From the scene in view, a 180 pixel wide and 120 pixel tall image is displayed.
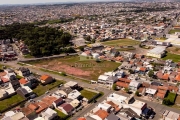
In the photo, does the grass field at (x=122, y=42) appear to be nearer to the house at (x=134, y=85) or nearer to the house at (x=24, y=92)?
the house at (x=134, y=85)

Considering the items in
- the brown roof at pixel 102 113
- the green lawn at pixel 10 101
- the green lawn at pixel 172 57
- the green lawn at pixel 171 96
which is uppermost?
the green lawn at pixel 172 57

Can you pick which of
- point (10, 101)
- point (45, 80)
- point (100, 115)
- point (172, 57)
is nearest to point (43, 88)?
point (45, 80)

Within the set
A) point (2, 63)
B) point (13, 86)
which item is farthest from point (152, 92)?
point (2, 63)

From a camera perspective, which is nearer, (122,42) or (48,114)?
(48,114)

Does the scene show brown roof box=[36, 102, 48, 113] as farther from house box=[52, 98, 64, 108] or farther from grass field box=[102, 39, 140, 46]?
grass field box=[102, 39, 140, 46]

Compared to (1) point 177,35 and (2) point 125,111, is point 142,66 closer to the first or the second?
(2) point 125,111

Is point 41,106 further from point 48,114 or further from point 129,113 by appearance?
point 129,113

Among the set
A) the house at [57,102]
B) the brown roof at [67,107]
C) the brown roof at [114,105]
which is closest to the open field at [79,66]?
the house at [57,102]
